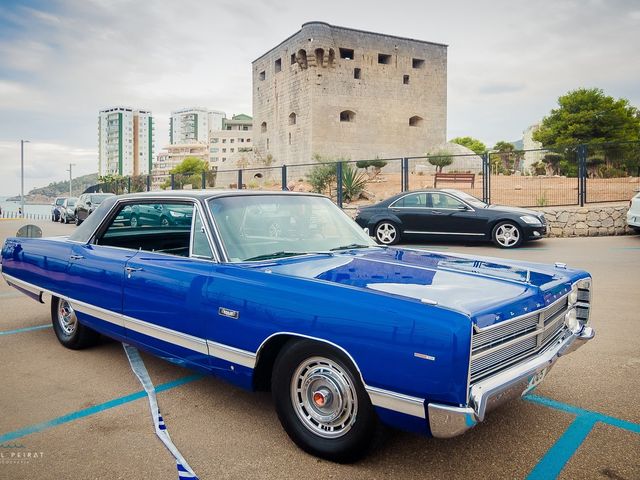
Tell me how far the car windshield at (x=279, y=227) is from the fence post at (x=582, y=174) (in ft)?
46.0

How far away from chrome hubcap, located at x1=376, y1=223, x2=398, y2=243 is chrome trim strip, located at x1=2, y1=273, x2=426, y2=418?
10.0 meters

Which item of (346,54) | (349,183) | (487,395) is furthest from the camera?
(346,54)

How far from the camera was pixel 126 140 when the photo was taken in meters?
188

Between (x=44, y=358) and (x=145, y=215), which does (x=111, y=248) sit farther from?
(x=44, y=358)

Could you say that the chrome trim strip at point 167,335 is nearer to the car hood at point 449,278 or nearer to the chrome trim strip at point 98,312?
the chrome trim strip at point 98,312

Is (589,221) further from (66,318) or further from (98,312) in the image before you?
(98,312)

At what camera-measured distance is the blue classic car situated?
231cm

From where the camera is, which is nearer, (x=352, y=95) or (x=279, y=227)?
(x=279, y=227)

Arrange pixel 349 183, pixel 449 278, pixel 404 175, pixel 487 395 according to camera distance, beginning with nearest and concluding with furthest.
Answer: pixel 487 395 < pixel 449 278 < pixel 404 175 < pixel 349 183

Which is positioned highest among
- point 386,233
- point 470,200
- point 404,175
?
point 404,175

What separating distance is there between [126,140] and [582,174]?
631 feet

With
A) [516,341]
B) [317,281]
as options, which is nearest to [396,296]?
[317,281]

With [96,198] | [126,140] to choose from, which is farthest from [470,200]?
[126,140]

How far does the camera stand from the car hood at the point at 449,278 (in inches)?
98.6
